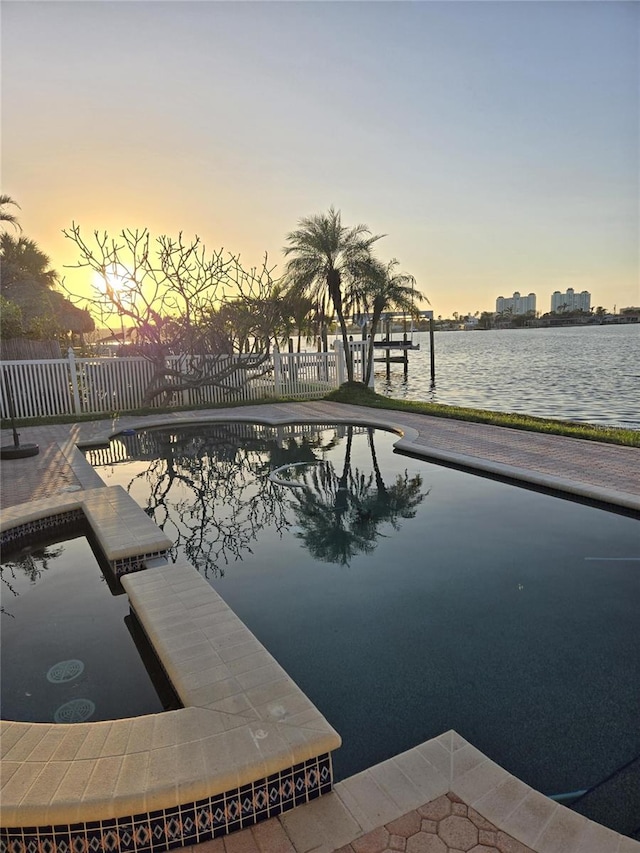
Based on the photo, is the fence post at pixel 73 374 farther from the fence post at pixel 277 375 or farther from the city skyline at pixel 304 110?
the fence post at pixel 277 375

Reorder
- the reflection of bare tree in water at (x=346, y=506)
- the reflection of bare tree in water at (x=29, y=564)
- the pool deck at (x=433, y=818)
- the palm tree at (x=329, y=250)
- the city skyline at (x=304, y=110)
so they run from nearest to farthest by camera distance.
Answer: the pool deck at (x=433, y=818), the reflection of bare tree in water at (x=29, y=564), the reflection of bare tree in water at (x=346, y=506), the city skyline at (x=304, y=110), the palm tree at (x=329, y=250)

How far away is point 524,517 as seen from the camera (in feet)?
20.5

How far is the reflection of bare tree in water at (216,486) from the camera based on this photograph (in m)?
6.03

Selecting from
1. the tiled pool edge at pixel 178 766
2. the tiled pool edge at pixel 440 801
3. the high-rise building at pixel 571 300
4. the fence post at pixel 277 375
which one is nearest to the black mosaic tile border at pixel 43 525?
the tiled pool edge at pixel 178 766

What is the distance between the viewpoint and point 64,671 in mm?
3729

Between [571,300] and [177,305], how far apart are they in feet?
529

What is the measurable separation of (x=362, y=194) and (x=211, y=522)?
14714 mm

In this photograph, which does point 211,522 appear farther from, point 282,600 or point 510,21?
point 510,21

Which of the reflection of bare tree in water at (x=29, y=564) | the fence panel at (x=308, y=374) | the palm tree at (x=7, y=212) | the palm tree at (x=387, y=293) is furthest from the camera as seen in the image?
the palm tree at (x=7, y=212)

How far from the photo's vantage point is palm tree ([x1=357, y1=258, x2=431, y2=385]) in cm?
1872

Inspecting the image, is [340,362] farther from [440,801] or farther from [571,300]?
[571,300]

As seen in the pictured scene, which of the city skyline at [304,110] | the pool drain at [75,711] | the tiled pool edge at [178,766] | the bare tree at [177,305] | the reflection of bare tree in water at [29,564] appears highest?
the city skyline at [304,110]

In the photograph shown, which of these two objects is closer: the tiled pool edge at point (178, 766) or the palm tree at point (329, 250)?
the tiled pool edge at point (178, 766)

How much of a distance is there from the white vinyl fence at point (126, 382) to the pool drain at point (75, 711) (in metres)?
10.9
